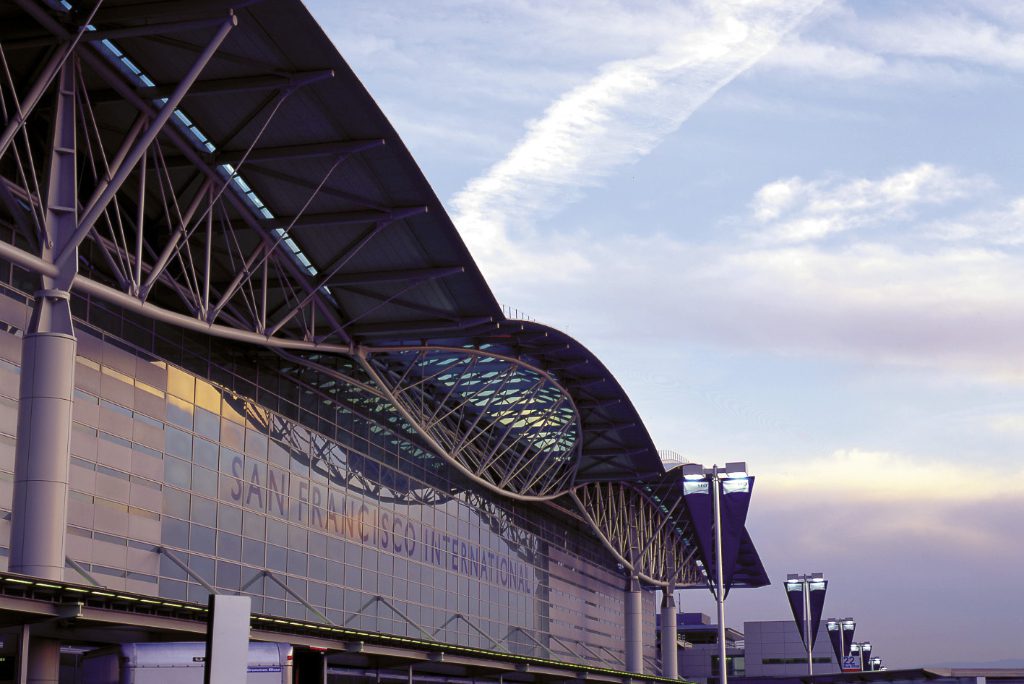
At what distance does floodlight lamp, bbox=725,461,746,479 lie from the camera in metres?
46.6

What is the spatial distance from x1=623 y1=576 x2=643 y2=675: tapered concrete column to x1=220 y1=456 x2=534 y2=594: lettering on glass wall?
19966 millimetres

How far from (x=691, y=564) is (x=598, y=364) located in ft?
158

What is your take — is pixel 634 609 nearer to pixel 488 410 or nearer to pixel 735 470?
pixel 488 410

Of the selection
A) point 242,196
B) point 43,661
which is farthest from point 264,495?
point 43,661

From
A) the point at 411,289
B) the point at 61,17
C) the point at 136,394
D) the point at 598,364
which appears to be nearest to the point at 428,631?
the point at 598,364

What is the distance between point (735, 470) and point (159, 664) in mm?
31929

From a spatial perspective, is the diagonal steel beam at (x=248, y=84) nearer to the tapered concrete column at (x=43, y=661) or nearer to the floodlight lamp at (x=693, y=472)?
the tapered concrete column at (x=43, y=661)

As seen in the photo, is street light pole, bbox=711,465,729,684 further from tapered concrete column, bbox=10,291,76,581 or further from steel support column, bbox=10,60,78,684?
tapered concrete column, bbox=10,291,76,581

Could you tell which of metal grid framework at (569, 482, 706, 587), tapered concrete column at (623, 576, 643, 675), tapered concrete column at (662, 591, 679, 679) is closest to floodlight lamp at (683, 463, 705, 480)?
metal grid framework at (569, 482, 706, 587)

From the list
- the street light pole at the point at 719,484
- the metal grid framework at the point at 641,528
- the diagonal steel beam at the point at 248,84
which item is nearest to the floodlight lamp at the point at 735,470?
the street light pole at the point at 719,484

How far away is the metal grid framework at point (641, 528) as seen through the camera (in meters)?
71.9

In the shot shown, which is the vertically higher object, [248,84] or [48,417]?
[248,84]

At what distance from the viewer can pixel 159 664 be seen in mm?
17594

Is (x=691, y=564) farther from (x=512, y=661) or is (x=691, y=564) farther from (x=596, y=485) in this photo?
(x=512, y=661)
